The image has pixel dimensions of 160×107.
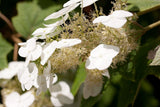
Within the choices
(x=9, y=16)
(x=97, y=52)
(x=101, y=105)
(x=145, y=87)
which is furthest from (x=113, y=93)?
(x=97, y=52)

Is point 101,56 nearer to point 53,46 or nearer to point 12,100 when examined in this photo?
point 53,46

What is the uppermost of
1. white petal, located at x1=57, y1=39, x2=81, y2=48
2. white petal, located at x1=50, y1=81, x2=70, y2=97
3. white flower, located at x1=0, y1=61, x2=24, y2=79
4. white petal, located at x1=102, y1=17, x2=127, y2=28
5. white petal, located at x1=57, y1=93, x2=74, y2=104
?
white petal, located at x1=102, y1=17, x2=127, y2=28

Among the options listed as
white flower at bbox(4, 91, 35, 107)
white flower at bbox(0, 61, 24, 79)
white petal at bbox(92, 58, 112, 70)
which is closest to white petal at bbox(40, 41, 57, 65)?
white petal at bbox(92, 58, 112, 70)

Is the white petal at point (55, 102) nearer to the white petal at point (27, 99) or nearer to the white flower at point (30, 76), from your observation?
the white petal at point (27, 99)

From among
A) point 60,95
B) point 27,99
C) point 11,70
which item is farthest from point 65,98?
point 11,70

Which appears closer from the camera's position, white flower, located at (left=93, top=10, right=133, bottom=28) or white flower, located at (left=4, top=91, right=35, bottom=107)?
white flower, located at (left=93, top=10, right=133, bottom=28)

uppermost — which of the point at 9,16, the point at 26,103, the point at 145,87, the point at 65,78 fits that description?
the point at 9,16

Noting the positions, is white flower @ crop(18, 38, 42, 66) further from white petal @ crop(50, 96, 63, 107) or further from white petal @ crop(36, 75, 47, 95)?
white petal @ crop(50, 96, 63, 107)

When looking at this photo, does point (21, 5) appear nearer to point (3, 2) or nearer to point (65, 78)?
point (3, 2)
